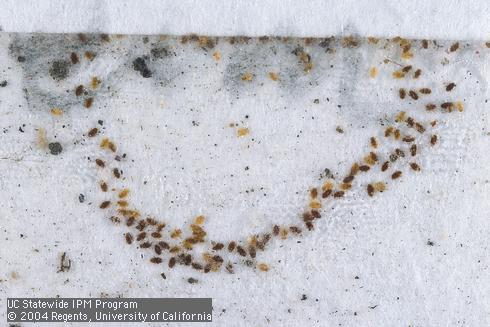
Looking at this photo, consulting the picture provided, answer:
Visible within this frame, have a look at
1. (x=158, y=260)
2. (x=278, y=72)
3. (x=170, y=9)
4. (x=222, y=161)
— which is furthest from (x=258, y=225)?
(x=170, y=9)

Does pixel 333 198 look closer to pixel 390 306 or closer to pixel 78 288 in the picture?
pixel 390 306

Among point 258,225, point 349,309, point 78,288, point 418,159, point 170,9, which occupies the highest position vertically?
point 170,9

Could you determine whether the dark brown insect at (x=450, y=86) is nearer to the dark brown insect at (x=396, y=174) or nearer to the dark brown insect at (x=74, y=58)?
the dark brown insect at (x=396, y=174)

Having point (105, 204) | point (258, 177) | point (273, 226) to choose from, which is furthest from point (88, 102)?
point (273, 226)

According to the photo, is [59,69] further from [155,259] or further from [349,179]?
[349,179]

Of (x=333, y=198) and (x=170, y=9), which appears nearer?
(x=170, y=9)

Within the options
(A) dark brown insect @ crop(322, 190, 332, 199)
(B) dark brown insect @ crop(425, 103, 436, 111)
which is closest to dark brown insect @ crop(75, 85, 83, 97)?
(A) dark brown insect @ crop(322, 190, 332, 199)
